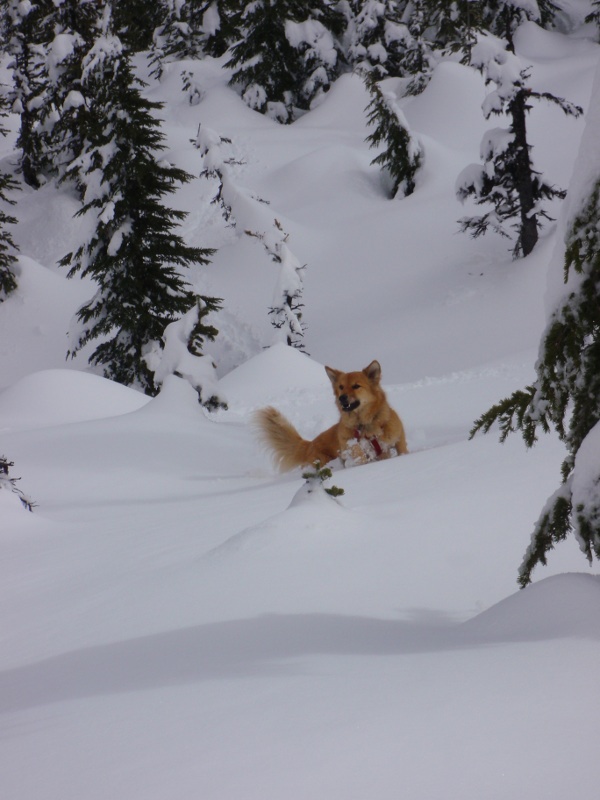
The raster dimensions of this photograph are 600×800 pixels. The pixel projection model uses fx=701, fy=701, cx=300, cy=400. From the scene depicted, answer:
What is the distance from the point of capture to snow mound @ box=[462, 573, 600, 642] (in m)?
1.72

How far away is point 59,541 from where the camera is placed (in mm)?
4945

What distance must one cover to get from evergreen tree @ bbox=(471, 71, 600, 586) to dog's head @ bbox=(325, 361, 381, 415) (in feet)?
15.9

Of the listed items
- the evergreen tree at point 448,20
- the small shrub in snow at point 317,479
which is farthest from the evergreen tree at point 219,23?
the small shrub in snow at point 317,479

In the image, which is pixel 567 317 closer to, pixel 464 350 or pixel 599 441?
pixel 599 441

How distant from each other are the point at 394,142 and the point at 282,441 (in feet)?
52.6

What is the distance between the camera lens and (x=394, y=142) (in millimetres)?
21062

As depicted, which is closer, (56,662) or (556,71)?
(56,662)

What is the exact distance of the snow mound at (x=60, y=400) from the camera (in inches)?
441

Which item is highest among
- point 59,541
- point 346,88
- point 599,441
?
point 346,88

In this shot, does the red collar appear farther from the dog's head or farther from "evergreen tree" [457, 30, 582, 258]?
"evergreen tree" [457, 30, 582, 258]

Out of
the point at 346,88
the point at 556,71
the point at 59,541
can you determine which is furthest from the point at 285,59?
the point at 59,541

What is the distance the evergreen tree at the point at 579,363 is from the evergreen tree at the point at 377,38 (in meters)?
27.7

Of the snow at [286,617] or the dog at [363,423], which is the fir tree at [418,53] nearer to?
the snow at [286,617]

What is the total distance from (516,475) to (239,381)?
1044 centimetres
